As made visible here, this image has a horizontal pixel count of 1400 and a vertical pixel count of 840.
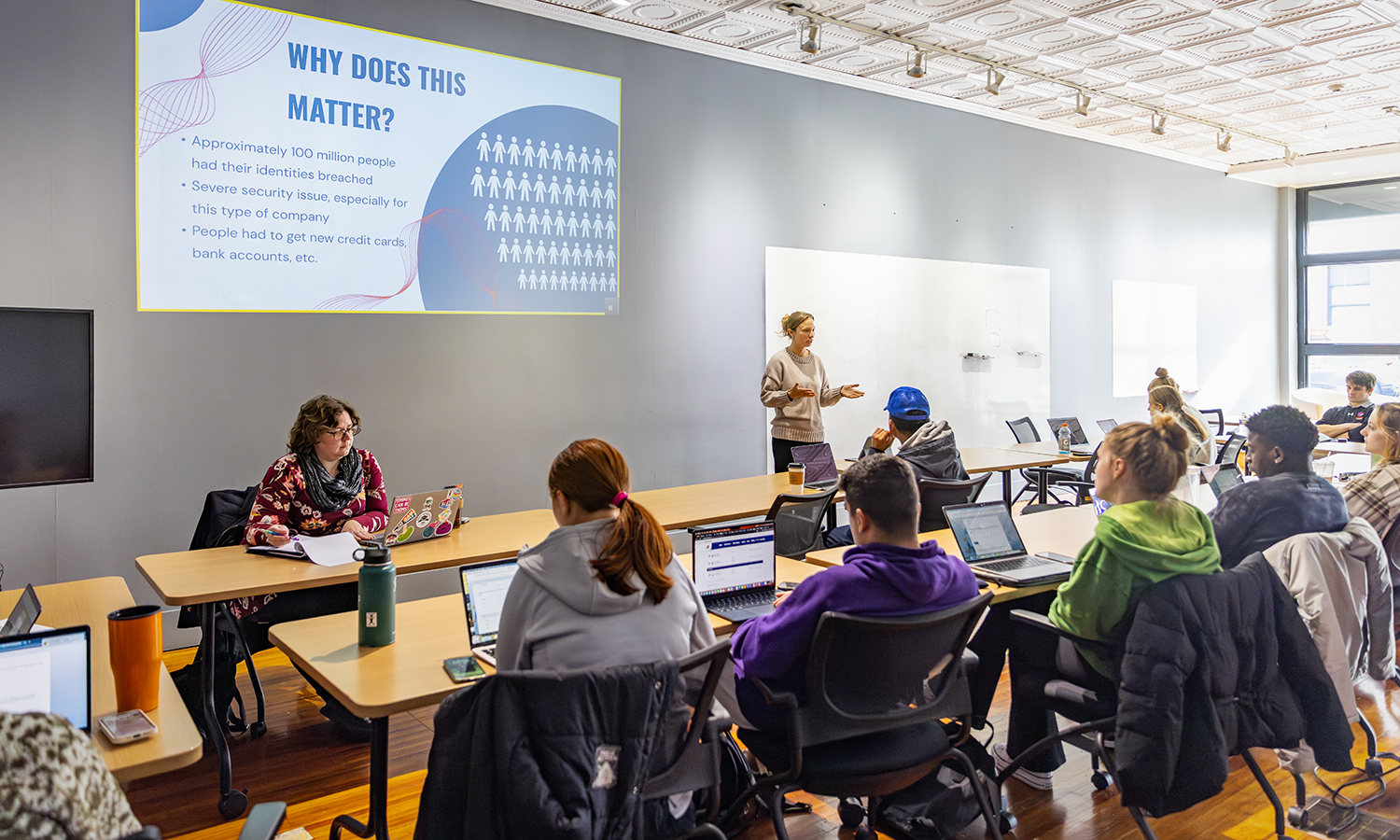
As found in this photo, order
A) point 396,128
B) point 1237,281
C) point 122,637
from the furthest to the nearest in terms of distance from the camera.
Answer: point 1237,281 → point 396,128 → point 122,637

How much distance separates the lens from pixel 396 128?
16.8 feet

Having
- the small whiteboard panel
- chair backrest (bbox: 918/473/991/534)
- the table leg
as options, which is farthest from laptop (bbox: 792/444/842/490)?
the small whiteboard panel

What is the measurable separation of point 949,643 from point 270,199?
4063 mm

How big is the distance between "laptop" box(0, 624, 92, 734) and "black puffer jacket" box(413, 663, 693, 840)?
61 centimetres

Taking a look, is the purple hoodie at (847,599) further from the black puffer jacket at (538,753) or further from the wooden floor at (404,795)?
the wooden floor at (404,795)

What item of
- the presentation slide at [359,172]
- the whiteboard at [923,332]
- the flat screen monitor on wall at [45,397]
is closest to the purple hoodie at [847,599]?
the flat screen monitor on wall at [45,397]

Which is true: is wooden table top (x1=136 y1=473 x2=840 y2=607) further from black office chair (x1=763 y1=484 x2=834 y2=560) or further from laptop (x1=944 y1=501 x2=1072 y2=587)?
laptop (x1=944 y1=501 x2=1072 y2=587)

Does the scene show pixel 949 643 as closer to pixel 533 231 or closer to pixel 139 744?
pixel 139 744

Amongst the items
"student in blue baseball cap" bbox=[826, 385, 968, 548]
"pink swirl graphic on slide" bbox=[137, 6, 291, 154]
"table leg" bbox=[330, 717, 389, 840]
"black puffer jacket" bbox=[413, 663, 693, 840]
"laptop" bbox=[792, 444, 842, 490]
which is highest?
"pink swirl graphic on slide" bbox=[137, 6, 291, 154]

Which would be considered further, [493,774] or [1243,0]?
[1243,0]

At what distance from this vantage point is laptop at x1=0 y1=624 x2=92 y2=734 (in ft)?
5.14

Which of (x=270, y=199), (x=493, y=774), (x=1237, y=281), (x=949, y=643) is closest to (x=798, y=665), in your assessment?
(x=949, y=643)

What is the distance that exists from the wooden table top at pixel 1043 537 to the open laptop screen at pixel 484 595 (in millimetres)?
1256

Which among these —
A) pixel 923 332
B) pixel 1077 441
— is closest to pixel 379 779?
pixel 1077 441
